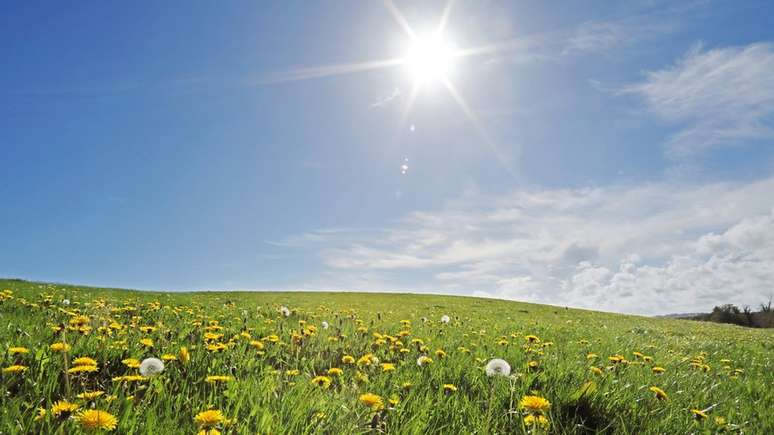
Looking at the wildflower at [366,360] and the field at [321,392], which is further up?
the wildflower at [366,360]

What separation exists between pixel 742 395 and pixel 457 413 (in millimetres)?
4213

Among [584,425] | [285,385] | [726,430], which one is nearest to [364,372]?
[285,385]

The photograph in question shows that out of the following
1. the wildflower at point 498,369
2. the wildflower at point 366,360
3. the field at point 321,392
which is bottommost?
the field at point 321,392

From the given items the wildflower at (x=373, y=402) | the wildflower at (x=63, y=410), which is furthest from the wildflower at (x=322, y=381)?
the wildflower at (x=63, y=410)

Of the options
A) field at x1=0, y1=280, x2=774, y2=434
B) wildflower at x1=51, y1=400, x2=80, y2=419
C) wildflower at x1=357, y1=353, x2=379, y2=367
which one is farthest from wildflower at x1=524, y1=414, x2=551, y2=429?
wildflower at x1=51, y1=400, x2=80, y2=419

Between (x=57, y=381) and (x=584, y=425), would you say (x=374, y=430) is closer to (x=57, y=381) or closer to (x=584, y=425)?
(x=584, y=425)

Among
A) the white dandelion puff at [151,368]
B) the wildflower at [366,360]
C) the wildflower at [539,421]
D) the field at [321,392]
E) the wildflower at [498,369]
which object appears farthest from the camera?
the wildflower at [366,360]

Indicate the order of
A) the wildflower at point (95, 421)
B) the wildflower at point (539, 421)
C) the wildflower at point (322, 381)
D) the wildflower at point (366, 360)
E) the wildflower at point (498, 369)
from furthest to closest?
the wildflower at point (366, 360)
the wildflower at point (498, 369)
the wildflower at point (322, 381)
the wildflower at point (539, 421)
the wildflower at point (95, 421)

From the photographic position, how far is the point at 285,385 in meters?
3.37

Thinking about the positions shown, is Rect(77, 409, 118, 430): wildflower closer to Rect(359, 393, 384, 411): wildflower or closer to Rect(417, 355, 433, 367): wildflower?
Rect(359, 393, 384, 411): wildflower

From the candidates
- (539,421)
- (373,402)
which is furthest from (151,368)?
(539,421)

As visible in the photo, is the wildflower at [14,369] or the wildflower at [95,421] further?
the wildflower at [14,369]

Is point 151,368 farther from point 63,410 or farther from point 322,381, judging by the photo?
point 322,381

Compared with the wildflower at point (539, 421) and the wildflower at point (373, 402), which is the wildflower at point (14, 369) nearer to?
the wildflower at point (373, 402)
